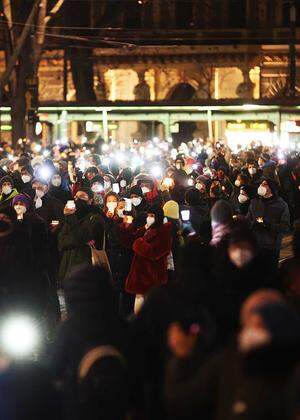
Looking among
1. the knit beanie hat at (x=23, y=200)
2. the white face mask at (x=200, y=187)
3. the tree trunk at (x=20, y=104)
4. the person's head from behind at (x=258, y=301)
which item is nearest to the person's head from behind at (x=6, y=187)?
the white face mask at (x=200, y=187)

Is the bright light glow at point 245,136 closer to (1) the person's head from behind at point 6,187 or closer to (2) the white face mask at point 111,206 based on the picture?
(1) the person's head from behind at point 6,187

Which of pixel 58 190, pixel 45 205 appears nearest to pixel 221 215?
pixel 45 205

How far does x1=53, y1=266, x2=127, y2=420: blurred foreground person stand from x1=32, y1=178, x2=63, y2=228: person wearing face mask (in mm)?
8427

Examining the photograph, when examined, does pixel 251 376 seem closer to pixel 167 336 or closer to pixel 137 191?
pixel 167 336

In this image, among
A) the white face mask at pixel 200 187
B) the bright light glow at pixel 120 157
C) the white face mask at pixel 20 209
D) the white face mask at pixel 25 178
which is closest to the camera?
the white face mask at pixel 20 209

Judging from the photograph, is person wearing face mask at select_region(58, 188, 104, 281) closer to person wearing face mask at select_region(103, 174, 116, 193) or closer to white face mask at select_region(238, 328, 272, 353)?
person wearing face mask at select_region(103, 174, 116, 193)

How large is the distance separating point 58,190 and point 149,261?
18.4 ft

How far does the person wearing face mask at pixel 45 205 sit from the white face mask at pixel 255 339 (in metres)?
10.4

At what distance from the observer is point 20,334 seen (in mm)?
10461

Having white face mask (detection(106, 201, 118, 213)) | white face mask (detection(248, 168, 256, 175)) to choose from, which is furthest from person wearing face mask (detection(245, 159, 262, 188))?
white face mask (detection(106, 201, 118, 213))

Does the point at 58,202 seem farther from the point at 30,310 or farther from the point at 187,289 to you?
the point at 187,289

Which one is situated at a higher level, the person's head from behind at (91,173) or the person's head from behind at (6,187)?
the person's head from behind at (6,187)

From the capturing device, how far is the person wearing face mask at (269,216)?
1533cm

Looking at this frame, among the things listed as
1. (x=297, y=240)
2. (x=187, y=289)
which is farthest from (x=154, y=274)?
(x=187, y=289)
